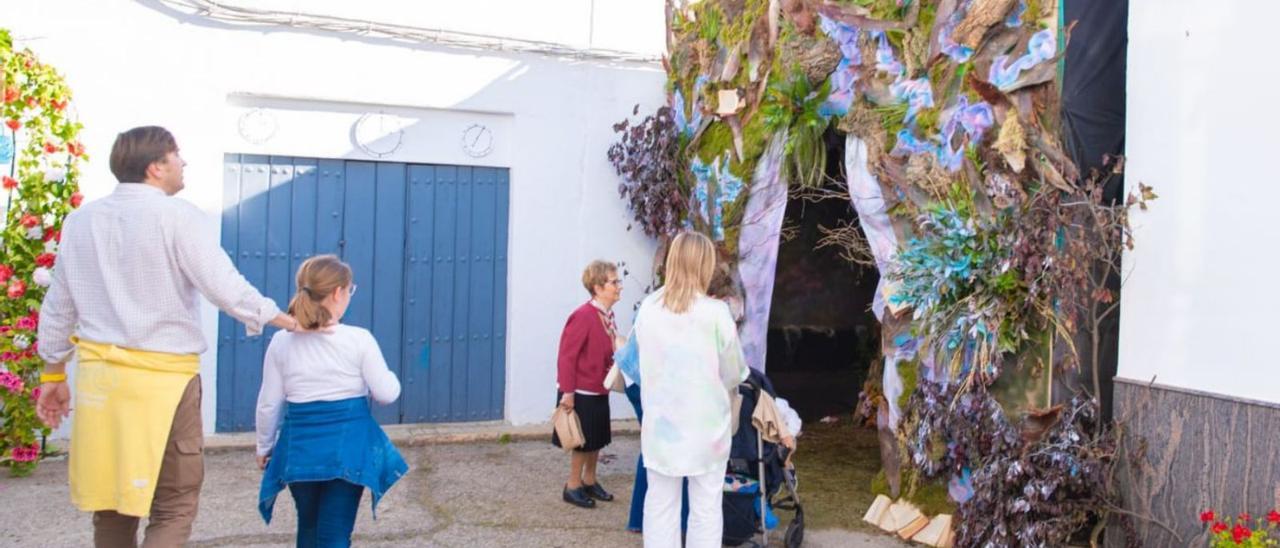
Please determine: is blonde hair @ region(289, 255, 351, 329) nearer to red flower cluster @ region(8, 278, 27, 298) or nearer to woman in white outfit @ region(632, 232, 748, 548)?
woman in white outfit @ region(632, 232, 748, 548)

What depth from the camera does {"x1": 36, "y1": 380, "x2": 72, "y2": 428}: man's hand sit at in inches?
154

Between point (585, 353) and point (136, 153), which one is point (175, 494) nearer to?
point (136, 153)

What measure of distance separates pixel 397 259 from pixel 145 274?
185 inches

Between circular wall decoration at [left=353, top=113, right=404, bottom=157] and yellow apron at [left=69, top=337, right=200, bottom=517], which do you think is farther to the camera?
circular wall decoration at [left=353, top=113, right=404, bottom=157]

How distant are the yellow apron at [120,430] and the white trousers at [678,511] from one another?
1928mm

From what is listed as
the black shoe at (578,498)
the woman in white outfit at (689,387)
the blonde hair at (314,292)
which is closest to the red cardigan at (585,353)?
the black shoe at (578,498)

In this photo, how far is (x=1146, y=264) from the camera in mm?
4957

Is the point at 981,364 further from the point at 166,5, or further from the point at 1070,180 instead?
the point at 166,5

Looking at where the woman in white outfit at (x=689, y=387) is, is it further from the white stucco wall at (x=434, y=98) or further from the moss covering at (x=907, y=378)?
the white stucco wall at (x=434, y=98)

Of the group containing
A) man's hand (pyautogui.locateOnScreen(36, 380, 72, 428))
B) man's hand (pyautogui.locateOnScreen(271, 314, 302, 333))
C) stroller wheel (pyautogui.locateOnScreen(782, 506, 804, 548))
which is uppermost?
man's hand (pyautogui.locateOnScreen(271, 314, 302, 333))

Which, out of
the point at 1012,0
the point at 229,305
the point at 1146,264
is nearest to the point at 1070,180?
the point at 1146,264

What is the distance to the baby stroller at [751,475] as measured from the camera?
534cm

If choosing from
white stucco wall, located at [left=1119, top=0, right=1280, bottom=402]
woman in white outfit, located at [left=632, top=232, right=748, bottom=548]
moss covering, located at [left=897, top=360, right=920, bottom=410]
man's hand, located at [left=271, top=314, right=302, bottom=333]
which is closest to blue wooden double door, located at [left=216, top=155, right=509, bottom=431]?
moss covering, located at [left=897, top=360, right=920, bottom=410]

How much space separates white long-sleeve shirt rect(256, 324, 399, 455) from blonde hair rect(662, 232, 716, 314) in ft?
3.84
